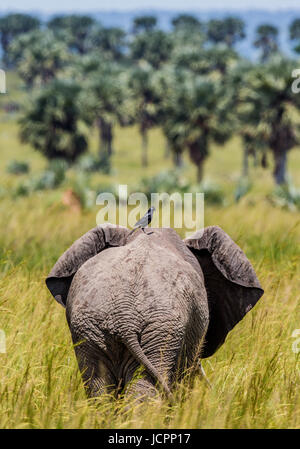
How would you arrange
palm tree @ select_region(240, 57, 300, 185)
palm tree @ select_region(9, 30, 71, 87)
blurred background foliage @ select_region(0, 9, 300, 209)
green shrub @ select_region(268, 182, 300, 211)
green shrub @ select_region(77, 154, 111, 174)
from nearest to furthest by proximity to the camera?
1. green shrub @ select_region(268, 182, 300, 211)
2. palm tree @ select_region(240, 57, 300, 185)
3. blurred background foliage @ select_region(0, 9, 300, 209)
4. green shrub @ select_region(77, 154, 111, 174)
5. palm tree @ select_region(9, 30, 71, 87)

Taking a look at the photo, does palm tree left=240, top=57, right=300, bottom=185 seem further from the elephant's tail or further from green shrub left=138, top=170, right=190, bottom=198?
the elephant's tail

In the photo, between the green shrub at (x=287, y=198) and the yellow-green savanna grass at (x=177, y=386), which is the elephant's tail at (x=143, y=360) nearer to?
the yellow-green savanna grass at (x=177, y=386)

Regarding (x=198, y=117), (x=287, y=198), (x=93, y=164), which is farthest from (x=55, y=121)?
(x=287, y=198)

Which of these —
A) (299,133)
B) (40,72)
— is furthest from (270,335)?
(40,72)

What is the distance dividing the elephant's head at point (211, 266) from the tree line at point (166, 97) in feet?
37.8

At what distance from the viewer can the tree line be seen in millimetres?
32500

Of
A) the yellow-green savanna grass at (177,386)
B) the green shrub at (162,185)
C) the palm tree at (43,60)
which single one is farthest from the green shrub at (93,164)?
the yellow-green savanna grass at (177,386)

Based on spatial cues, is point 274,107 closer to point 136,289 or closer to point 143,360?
point 136,289

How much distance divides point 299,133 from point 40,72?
4582cm

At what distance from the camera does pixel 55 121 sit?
126ft

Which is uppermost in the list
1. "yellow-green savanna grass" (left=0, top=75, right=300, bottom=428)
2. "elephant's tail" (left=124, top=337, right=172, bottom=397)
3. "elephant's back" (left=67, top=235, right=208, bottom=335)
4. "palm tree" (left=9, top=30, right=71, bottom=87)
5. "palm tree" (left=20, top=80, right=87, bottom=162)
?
"palm tree" (left=9, top=30, right=71, bottom=87)

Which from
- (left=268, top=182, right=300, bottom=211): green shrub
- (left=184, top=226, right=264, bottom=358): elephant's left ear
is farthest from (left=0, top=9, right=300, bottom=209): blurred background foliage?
(left=184, top=226, right=264, bottom=358): elephant's left ear

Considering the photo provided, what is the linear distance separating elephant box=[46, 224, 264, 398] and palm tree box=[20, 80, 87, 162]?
117 ft

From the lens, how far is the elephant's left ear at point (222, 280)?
2602 millimetres
